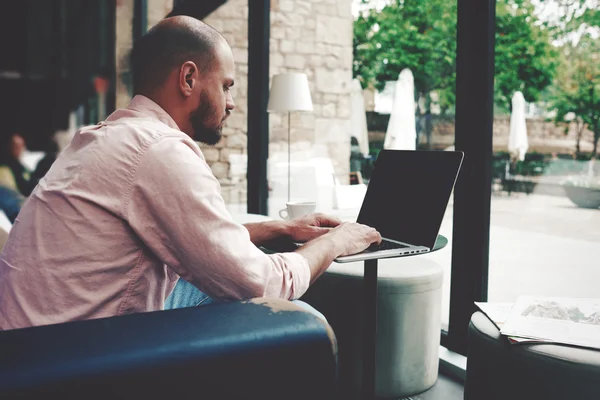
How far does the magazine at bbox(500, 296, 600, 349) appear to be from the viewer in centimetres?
128

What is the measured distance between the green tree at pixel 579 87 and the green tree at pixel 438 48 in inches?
2.2

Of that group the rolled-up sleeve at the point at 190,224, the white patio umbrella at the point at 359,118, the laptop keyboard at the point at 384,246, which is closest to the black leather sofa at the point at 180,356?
the rolled-up sleeve at the point at 190,224

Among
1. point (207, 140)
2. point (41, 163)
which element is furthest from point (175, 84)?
point (41, 163)

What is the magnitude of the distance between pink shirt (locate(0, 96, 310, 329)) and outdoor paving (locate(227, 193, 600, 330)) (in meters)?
1.28

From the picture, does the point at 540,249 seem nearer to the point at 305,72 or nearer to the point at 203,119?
the point at 203,119

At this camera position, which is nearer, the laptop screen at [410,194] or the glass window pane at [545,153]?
the laptop screen at [410,194]

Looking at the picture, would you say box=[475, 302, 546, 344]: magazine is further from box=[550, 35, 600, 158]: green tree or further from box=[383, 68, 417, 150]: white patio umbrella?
box=[383, 68, 417, 150]: white patio umbrella

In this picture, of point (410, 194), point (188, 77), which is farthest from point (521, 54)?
point (188, 77)

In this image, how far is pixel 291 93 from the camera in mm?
3646

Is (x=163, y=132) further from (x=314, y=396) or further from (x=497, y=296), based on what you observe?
(x=497, y=296)

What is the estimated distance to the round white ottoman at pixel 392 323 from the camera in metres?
2.11

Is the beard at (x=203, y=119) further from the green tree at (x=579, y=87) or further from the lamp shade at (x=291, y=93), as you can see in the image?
the lamp shade at (x=291, y=93)

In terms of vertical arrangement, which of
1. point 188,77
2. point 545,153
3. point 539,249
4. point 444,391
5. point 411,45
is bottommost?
point 444,391

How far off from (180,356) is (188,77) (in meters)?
0.73
